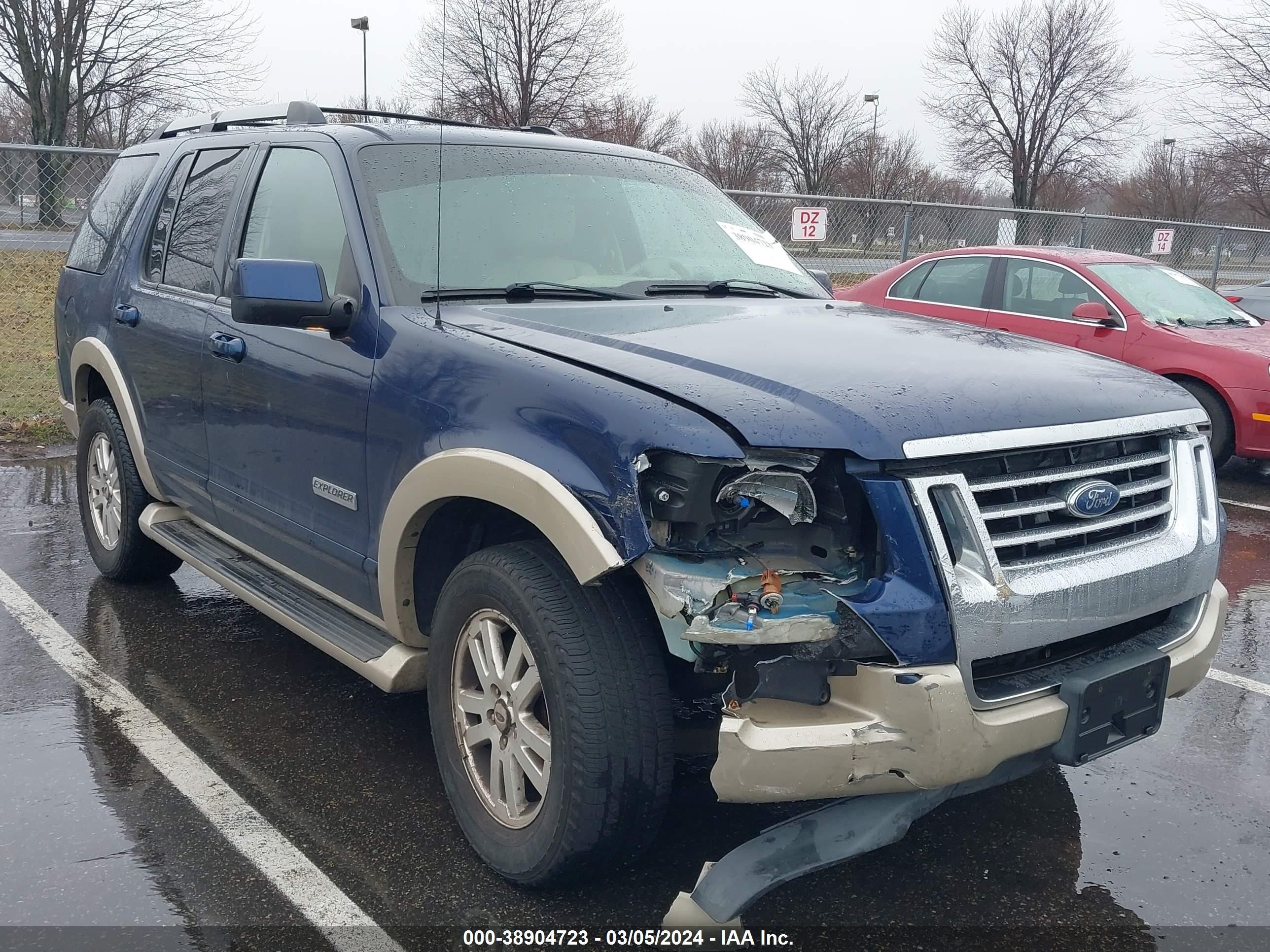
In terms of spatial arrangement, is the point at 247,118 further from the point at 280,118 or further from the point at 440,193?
the point at 440,193

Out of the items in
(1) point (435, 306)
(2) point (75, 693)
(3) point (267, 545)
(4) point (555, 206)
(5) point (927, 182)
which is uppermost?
(5) point (927, 182)

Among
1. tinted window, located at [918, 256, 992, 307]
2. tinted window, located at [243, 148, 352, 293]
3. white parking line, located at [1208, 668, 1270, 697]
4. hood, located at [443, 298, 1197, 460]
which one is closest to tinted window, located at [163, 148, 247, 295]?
tinted window, located at [243, 148, 352, 293]

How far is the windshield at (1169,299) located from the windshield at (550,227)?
5.48m

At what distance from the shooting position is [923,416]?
2494 mm

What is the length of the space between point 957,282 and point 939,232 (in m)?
5.74

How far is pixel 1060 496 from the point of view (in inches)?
105

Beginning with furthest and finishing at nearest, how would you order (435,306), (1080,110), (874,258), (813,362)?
(1080,110), (874,258), (435,306), (813,362)

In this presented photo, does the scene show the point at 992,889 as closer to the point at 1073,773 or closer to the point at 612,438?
the point at 1073,773

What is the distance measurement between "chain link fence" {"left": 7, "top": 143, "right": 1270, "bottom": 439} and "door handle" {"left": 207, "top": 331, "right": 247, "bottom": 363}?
570cm

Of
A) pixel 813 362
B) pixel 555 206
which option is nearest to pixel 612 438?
pixel 813 362

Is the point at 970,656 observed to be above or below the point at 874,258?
below

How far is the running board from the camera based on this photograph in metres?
3.25

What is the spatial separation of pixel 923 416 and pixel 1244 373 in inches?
264

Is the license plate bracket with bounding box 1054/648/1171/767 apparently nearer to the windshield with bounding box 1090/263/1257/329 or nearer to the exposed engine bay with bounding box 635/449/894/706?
the exposed engine bay with bounding box 635/449/894/706
